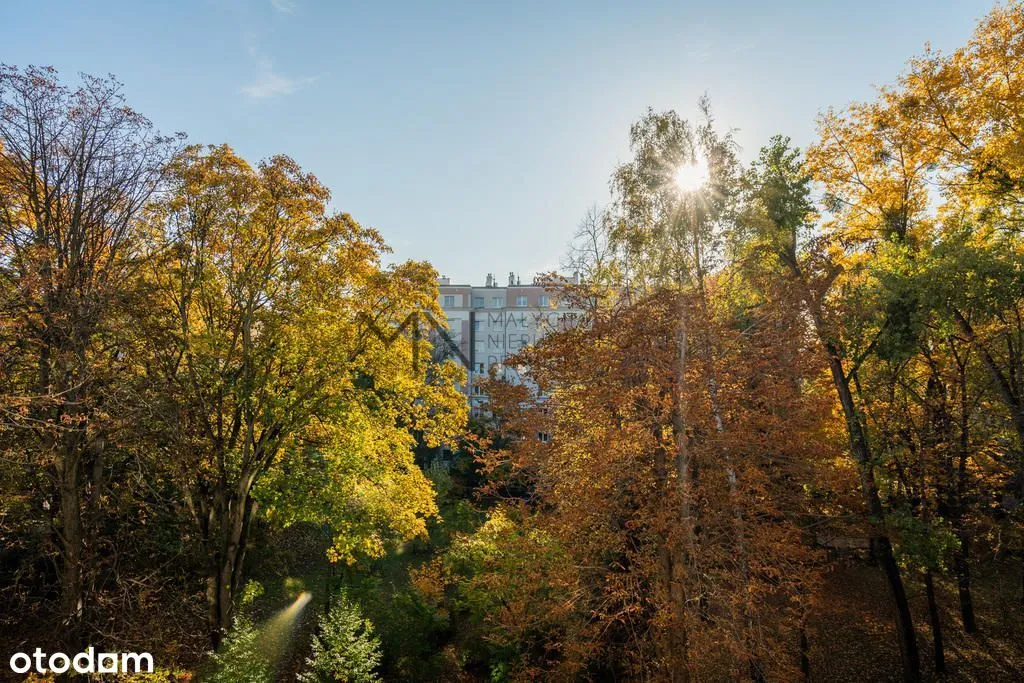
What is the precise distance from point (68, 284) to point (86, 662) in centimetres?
729

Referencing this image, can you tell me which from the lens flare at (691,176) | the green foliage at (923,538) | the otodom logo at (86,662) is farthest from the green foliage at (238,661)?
the green foliage at (923,538)

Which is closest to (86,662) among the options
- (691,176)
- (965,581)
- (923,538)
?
(691,176)

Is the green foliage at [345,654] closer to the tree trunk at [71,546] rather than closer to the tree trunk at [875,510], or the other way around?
the tree trunk at [71,546]

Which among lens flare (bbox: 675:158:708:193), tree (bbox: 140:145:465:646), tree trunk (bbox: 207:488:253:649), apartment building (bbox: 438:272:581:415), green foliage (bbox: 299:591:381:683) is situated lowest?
green foliage (bbox: 299:591:381:683)

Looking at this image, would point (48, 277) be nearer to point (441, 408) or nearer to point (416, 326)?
point (416, 326)

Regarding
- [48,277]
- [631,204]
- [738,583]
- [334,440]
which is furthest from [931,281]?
[48,277]

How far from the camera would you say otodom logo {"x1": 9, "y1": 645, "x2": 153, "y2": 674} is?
A: 394 inches

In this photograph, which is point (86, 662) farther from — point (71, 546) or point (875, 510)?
point (875, 510)

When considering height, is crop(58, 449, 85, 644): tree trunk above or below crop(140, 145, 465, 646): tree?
below

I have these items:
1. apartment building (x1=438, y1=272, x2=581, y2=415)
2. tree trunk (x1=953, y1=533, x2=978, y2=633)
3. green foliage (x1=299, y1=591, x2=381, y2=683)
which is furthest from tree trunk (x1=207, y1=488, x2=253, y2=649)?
apartment building (x1=438, y1=272, x2=581, y2=415)

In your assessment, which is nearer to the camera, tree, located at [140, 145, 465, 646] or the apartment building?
tree, located at [140, 145, 465, 646]

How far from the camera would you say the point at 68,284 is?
978 centimetres

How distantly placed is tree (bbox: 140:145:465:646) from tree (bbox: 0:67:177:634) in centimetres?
129

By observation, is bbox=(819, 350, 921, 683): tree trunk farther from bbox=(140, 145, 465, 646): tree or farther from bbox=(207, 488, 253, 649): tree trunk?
bbox=(207, 488, 253, 649): tree trunk
